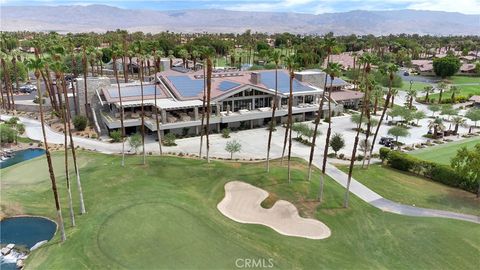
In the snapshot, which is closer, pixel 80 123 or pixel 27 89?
pixel 80 123

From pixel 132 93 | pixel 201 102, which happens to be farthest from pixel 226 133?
pixel 132 93

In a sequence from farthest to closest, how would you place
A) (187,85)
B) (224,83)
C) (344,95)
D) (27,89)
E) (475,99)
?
(27,89)
(475,99)
(344,95)
(224,83)
(187,85)

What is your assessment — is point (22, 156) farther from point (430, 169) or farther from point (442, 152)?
point (442, 152)

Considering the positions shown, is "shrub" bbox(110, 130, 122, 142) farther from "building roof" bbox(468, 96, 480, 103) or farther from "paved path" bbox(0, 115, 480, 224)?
"building roof" bbox(468, 96, 480, 103)

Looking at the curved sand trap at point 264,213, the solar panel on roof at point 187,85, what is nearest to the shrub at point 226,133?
the solar panel on roof at point 187,85

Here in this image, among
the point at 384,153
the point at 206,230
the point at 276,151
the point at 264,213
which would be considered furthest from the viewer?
the point at 276,151

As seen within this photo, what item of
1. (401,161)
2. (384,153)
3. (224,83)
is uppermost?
(224,83)

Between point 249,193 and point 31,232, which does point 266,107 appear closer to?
point 249,193
